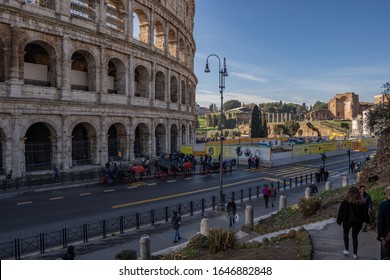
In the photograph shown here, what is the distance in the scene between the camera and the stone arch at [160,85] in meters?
39.7

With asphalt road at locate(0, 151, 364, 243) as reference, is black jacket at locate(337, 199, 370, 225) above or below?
above

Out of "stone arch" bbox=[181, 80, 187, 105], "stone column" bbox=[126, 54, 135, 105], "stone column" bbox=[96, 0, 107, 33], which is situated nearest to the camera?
"stone column" bbox=[96, 0, 107, 33]

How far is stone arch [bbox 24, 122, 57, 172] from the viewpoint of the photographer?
26.9 metres

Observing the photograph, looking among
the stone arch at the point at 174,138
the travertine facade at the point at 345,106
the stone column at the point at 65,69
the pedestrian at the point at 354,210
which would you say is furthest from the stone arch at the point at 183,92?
the travertine facade at the point at 345,106

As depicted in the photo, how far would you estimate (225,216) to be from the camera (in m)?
16.1

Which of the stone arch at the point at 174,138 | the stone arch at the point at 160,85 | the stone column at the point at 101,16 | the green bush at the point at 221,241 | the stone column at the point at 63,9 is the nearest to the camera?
the green bush at the point at 221,241

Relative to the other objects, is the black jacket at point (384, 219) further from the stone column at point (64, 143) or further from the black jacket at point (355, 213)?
the stone column at point (64, 143)

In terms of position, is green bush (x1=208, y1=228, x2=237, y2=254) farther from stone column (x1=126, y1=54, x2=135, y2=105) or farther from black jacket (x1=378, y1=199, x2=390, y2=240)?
stone column (x1=126, y1=54, x2=135, y2=105)

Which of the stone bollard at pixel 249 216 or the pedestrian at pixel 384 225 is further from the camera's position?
the stone bollard at pixel 249 216

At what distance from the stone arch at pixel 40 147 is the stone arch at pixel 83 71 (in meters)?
5.45

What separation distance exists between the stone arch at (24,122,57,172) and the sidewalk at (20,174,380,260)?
1683 cm

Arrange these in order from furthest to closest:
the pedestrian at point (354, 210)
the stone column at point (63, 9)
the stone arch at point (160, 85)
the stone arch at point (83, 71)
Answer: the stone arch at point (160, 85) → the stone arch at point (83, 71) → the stone column at point (63, 9) → the pedestrian at point (354, 210)

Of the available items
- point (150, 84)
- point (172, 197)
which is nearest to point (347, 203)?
point (172, 197)

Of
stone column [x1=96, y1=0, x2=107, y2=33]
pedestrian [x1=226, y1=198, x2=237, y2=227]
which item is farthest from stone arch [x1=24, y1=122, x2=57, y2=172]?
pedestrian [x1=226, y1=198, x2=237, y2=227]
